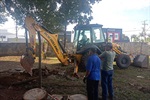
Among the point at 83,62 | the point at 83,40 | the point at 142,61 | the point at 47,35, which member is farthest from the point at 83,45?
the point at 142,61

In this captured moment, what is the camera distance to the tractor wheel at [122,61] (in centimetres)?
1205

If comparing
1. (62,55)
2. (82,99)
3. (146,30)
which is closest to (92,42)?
(62,55)

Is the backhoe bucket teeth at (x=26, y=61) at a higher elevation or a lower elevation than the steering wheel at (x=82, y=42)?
lower

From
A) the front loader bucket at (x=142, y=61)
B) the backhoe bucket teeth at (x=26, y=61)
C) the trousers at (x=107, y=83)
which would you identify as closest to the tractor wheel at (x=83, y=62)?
the backhoe bucket teeth at (x=26, y=61)

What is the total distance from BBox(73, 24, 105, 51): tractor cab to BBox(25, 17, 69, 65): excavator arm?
1381mm

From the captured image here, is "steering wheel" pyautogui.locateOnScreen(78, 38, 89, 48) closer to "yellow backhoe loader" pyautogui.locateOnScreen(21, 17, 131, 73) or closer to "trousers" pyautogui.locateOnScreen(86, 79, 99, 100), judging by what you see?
"yellow backhoe loader" pyautogui.locateOnScreen(21, 17, 131, 73)

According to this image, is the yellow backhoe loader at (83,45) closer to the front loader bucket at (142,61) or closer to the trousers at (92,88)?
the front loader bucket at (142,61)

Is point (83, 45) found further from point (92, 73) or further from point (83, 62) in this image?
point (92, 73)

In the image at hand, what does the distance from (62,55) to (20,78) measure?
300 cm

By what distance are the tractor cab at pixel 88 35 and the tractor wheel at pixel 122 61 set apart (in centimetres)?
168

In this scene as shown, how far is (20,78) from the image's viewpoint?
779 centimetres

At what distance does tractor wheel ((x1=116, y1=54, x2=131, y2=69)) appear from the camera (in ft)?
39.5

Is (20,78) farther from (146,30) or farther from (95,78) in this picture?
(146,30)

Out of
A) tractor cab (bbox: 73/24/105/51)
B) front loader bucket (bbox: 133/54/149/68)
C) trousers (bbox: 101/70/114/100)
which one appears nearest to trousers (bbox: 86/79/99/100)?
trousers (bbox: 101/70/114/100)
